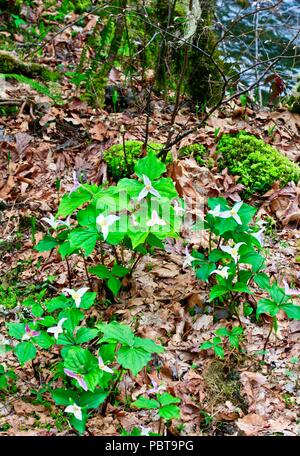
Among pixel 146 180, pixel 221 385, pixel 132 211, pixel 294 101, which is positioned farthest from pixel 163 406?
pixel 294 101

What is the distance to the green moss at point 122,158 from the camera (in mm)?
4152

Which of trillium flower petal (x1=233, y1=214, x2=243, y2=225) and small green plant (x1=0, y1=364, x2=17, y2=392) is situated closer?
small green plant (x1=0, y1=364, x2=17, y2=392)

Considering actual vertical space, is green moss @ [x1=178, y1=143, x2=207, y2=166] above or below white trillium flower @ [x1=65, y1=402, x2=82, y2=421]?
above

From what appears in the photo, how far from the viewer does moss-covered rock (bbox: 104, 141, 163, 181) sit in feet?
13.6

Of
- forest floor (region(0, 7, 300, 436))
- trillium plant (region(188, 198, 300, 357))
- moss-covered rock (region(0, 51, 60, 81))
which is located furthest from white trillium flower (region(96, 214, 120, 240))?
moss-covered rock (region(0, 51, 60, 81))

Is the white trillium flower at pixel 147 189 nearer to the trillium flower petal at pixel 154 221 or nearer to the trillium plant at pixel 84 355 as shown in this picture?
the trillium flower petal at pixel 154 221

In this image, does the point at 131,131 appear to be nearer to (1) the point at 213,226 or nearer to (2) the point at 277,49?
(1) the point at 213,226

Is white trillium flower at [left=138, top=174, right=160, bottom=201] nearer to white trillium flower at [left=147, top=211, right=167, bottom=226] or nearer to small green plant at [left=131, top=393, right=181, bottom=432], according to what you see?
white trillium flower at [left=147, top=211, right=167, bottom=226]

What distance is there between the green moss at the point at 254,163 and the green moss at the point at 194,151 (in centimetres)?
14

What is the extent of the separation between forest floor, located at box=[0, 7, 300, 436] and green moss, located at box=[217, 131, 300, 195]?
96 mm

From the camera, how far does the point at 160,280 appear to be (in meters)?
3.54

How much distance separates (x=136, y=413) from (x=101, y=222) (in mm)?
1058

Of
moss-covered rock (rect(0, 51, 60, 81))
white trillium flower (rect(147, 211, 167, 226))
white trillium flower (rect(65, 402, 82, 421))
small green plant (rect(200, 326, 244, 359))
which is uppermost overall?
moss-covered rock (rect(0, 51, 60, 81))

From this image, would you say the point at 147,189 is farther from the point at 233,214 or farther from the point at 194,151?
the point at 194,151
